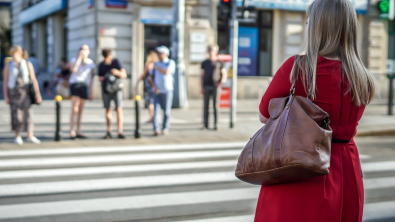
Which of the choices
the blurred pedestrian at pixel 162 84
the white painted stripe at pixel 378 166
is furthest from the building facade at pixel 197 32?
the white painted stripe at pixel 378 166

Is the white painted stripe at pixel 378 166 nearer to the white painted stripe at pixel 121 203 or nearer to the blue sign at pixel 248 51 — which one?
the white painted stripe at pixel 121 203

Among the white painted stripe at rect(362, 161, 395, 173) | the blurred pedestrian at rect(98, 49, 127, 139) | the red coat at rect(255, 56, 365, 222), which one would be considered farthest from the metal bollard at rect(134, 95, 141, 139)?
the red coat at rect(255, 56, 365, 222)

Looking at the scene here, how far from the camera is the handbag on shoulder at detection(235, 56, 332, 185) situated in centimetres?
212

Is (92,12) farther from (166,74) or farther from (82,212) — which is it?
(82,212)

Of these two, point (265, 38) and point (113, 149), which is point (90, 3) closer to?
point (265, 38)

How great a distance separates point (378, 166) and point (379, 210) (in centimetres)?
256

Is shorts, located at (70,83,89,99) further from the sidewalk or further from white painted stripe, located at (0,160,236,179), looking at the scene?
white painted stripe, located at (0,160,236,179)

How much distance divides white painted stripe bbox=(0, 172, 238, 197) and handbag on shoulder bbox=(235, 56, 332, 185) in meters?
3.95

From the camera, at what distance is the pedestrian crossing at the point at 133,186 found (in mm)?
4867

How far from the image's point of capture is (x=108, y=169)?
7.05m

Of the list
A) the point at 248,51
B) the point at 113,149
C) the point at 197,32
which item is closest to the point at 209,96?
the point at 113,149

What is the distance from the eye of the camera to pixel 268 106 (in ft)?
7.58

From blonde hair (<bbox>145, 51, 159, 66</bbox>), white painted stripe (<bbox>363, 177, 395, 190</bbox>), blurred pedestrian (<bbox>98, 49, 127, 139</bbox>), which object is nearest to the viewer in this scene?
white painted stripe (<bbox>363, 177, 395, 190</bbox>)

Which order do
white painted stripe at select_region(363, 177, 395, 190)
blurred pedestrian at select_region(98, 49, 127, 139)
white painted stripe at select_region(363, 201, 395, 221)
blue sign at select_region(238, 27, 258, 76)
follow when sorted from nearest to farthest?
white painted stripe at select_region(363, 201, 395, 221)
white painted stripe at select_region(363, 177, 395, 190)
blurred pedestrian at select_region(98, 49, 127, 139)
blue sign at select_region(238, 27, 258, 76)
